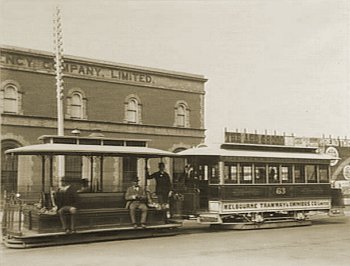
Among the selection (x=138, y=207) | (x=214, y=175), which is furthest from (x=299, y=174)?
(x=138, y=207)

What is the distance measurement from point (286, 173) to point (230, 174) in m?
2.01

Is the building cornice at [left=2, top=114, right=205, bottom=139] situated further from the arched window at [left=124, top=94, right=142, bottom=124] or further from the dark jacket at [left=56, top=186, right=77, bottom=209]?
the dark jacket at [left=56, top=186, right=77, bottom=209]

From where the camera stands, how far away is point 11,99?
20.0m

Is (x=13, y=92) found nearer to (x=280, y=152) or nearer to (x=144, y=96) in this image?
(x=144, y=96)

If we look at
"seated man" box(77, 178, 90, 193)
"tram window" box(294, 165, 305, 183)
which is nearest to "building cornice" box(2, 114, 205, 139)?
"seated man" box(77, 178, 90, 193)

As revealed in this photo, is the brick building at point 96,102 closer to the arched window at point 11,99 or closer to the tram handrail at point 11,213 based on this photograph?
the arched window at point 11,99

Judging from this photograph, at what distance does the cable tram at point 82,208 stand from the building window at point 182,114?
13965mm

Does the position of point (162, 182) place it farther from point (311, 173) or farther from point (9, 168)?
point (9, 168)

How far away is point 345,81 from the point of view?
1270cm

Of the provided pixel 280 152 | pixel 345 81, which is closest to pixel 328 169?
pixel 280 152

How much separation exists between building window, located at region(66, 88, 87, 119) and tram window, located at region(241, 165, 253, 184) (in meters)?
10.9

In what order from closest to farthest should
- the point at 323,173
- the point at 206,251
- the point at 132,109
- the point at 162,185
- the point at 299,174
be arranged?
1. the point at 206,251
2. the point at 162,185
3. the point at 299,174
4. the point at 323,173
5. the point at 132,109

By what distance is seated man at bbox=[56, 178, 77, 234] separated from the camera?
32.8 feet

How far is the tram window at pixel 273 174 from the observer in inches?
537
